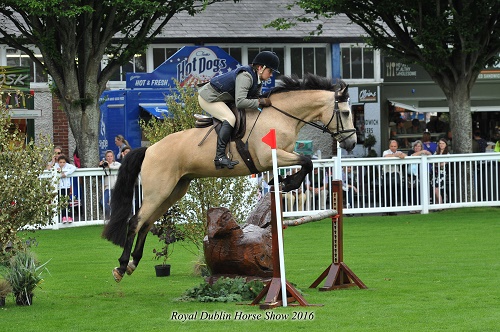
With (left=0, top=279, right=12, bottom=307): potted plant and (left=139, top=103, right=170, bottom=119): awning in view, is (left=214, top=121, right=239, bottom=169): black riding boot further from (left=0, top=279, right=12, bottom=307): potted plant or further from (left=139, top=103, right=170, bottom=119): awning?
(left=139, top=103, right=170, bottom=119): awning

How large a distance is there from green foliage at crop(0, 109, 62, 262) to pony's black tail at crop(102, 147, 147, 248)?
1.03 metres

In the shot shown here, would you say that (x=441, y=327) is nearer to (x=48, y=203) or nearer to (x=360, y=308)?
(x=360, y=308)

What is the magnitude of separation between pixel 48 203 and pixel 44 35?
1120cm

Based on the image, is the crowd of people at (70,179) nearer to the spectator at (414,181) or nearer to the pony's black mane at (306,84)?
the spectator at (414,181)

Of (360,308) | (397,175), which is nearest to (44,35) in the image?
(397,175)

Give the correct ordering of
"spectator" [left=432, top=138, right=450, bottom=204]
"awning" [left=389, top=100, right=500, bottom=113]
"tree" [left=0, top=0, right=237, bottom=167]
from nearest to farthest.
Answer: "tree" [left=0, top=0, right=237, bottom=167] → "spectator" [left=432, top=138, right=450, bottom=204] → "awning" [left=389, top=100, right=500, bottom=113]

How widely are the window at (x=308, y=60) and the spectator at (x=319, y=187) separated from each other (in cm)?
960

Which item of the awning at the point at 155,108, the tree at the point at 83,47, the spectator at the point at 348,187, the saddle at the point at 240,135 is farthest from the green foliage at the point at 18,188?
the awning at the point at 155,108

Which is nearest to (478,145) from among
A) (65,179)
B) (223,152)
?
(65,179)

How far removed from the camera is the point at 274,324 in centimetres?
881

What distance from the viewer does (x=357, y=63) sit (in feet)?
100

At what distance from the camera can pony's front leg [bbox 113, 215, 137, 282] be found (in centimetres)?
1091

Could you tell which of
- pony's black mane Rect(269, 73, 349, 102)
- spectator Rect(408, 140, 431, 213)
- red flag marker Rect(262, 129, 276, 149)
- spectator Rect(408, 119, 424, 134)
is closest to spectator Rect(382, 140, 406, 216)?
spectator Rect(408, 140, 431, 213)

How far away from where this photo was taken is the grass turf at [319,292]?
8.95m
